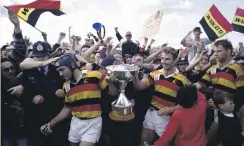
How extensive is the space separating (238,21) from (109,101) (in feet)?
13.2

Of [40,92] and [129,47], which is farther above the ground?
[129,47]

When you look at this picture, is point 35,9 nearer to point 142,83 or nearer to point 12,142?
point 12,142

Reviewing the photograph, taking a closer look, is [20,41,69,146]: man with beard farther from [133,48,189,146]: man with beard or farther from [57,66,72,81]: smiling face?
[133,48,189,146]: man with beard

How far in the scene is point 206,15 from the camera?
7.07 meters

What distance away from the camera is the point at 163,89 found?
472 centimetres

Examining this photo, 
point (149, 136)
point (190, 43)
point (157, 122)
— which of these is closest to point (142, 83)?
point (157, 122)

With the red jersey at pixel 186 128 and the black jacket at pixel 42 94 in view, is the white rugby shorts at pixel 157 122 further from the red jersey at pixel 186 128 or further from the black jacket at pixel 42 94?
the black jacket at pixel 42 94

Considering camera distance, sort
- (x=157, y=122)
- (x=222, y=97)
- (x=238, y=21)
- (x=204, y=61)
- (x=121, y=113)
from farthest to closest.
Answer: (x=238, y=21)
(x=204, y=61)
(x=157, y=122)
(x=222, y=97)
(x=121, y=113)

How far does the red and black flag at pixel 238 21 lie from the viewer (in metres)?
7.37

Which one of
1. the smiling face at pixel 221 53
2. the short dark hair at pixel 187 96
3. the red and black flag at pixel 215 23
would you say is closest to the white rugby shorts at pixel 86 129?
the short dark hair at pixel 187 96

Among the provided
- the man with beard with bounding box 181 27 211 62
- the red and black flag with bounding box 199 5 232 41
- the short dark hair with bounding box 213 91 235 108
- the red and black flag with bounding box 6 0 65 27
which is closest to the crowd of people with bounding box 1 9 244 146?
the short dark hair with bounding box 213 91 235 108

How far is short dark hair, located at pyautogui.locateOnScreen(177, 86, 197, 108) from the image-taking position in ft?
13.4

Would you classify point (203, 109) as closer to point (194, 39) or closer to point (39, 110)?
point (39, 110)

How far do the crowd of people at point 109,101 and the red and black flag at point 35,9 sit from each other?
0.59m
